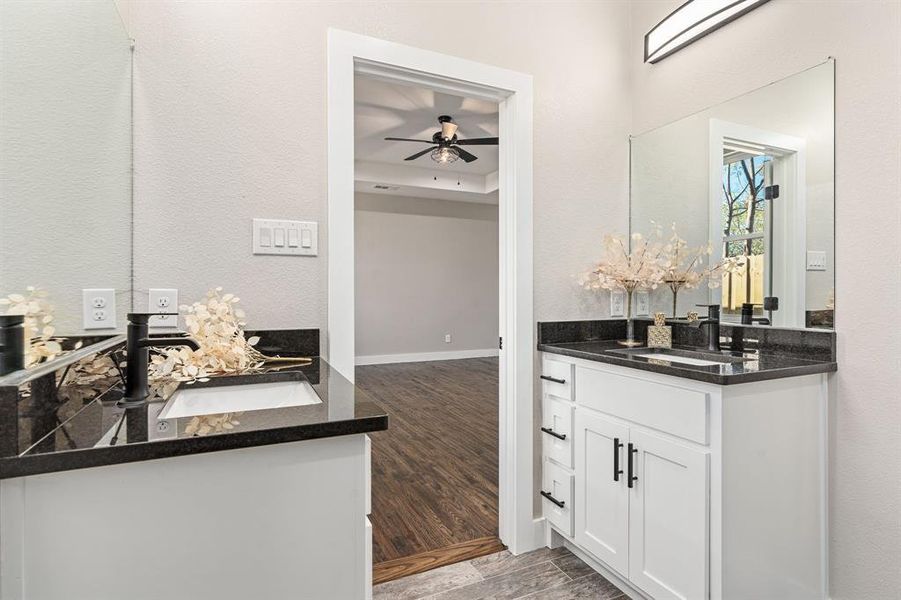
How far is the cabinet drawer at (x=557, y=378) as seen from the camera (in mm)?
1964

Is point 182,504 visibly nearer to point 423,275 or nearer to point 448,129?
point 448,129

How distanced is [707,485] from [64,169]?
183 centimetres

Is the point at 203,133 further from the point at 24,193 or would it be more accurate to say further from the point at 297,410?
the point at 297,410

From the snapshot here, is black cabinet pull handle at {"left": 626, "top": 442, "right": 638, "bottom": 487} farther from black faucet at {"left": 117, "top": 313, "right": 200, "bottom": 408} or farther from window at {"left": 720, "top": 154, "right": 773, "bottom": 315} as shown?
black faucet at {"left": 117, "top": 313, "right": 200, "bottom": 408}

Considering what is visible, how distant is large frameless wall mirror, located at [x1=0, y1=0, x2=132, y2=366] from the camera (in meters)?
0.84

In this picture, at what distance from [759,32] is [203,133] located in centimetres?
207

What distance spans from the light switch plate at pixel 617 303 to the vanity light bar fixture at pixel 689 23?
1108 millimetres

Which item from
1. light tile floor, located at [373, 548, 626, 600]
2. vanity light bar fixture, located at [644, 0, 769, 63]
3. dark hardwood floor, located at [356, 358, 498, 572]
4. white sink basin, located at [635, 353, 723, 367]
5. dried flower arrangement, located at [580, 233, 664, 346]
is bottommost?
light tile floor, located at [373, 548, 626, 600]

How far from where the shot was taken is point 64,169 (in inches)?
41.3

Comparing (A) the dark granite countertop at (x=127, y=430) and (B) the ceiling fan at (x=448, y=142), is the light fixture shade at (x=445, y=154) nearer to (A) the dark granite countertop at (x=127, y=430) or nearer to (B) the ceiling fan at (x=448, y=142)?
(B) the ceiling fan at (x=448, y=142)

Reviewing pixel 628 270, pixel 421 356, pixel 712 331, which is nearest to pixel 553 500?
pixel 712 331

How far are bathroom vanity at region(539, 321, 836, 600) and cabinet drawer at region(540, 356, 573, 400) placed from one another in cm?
→ 6

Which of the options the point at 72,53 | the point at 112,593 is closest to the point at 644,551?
the point at 112,593

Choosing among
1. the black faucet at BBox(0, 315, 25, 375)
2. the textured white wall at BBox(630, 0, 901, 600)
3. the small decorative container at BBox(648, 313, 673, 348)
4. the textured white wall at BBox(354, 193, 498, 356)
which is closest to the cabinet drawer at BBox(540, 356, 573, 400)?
the small decorative container at BBox(648, 313, 673, 348)
